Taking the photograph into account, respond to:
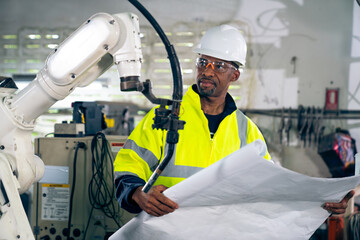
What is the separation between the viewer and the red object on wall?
4230mm

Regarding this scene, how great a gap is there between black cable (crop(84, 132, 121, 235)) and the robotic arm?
125 centimetres

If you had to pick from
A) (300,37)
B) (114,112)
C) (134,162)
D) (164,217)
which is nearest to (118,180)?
(134,162)

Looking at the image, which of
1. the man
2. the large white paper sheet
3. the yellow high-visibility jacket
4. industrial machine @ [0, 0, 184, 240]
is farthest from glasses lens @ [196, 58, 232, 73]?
the large white paper sheet

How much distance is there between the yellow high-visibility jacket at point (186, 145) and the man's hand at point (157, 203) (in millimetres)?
249

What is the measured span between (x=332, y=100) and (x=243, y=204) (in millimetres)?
3124

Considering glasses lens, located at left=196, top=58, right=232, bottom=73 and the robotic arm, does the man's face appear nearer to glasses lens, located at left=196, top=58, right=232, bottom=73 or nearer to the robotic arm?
glasses lens, located at left=196, top=58, right=232, bottom=73

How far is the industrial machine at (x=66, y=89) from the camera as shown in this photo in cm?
134

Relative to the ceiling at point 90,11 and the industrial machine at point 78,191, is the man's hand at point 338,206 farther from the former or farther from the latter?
the ceiling at point 90,11

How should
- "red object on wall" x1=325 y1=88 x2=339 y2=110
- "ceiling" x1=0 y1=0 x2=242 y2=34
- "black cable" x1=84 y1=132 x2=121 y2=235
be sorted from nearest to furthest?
"black cable" x1=84 y1=132 x2=121 y2=235
"red object on wall" x1=325 y1=88 x2=339 y2=110
"ceiling" x1=0 y1=0 x2=242 y2=34

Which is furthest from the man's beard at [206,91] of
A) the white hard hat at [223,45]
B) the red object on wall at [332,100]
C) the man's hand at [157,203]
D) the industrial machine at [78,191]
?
the red object on wall at [332,100]

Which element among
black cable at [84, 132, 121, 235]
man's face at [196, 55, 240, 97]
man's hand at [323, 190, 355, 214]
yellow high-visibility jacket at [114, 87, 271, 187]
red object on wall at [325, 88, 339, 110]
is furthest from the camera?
red object on wall at [325, 88, 339, 110]

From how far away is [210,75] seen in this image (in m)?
1.96

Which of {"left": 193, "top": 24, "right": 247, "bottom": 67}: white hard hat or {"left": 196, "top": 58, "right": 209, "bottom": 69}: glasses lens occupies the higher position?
{"left": 193, "top": 24, "right": 247, "bottom": 67}: white hard hat

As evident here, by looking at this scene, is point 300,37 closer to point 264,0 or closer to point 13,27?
point 264,0
